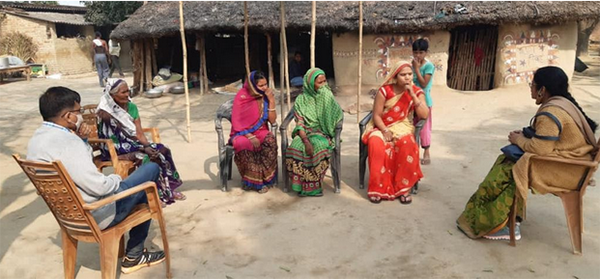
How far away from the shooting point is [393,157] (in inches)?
160

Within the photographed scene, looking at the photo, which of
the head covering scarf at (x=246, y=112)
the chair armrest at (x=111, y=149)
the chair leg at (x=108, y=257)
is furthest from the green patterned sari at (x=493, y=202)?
the chair armrest at (x=111, y=149)

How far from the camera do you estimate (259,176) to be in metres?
4.34

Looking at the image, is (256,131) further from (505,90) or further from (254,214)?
(505,90)

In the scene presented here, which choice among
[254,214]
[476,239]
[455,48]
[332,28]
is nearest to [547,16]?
[455,48]

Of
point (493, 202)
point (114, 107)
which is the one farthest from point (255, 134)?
point (493, 202)

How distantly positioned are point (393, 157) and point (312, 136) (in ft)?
2.71

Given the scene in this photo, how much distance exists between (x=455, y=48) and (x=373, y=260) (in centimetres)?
869

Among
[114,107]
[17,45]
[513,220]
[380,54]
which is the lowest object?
[513,220]

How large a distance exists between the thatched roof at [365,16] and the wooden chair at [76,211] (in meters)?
7.47

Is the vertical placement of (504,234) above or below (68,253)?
below

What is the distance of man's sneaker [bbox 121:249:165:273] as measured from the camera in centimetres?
294

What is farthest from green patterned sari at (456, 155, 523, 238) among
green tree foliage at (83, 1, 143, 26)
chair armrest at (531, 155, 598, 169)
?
green tree foliage at (83, 1, 143, 26)

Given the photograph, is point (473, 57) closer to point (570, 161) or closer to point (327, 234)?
point (570, 161)

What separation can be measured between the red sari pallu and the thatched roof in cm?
547
